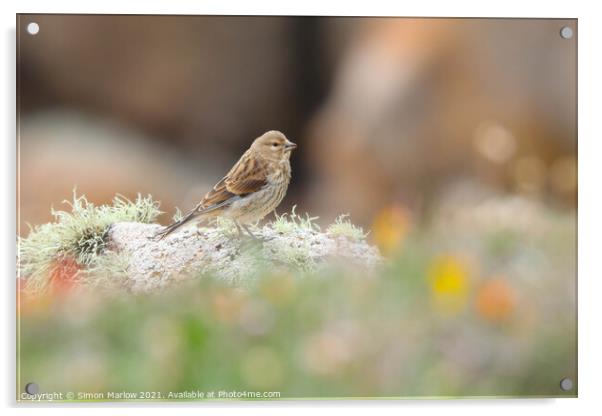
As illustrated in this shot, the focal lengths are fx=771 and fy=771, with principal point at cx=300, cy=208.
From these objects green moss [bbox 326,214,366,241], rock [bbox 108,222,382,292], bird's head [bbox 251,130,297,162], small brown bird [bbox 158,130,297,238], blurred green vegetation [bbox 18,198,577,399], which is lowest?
blurred green vegetation [bbox 18,198,577,399]

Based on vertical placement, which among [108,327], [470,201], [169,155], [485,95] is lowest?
[108,327]

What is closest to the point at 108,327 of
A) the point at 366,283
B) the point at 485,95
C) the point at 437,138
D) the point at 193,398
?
the point at 193,398

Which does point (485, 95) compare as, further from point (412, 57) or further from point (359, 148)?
point (359, 148)

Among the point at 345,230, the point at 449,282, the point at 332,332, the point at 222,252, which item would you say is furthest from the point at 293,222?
the point at 449,282

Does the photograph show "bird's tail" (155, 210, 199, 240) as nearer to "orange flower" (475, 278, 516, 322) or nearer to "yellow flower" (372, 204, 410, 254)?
"yellow flower" (372, 204, 410, 254)

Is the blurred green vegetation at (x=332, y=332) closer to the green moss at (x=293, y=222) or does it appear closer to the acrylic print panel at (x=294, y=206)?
the acrylic print panel at (x=294, y=206)

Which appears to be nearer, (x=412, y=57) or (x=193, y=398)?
(x=193, y=398)

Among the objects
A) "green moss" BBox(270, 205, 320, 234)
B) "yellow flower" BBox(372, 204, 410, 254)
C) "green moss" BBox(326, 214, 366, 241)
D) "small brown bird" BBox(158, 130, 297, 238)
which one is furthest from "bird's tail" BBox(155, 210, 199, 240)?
"yellow flower" BBox(372, 204, 410, 254)
